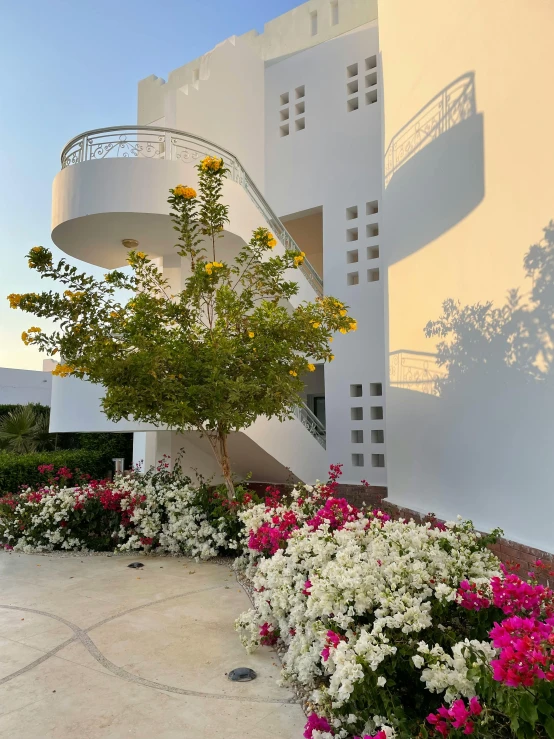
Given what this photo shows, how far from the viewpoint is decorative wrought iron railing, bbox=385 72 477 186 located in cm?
679

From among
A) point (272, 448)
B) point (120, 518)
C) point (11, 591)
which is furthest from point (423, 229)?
point (11, 591)

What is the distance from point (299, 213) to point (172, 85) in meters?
5.06

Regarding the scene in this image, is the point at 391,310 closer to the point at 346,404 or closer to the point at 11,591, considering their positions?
the point at 346,404

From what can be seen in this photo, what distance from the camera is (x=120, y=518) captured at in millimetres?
8422

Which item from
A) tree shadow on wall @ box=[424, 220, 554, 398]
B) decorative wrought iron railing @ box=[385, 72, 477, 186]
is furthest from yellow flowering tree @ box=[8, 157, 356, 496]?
decorative wrought iron railing @ box=[385, 72, 477, 186]

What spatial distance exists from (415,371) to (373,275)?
4459mm

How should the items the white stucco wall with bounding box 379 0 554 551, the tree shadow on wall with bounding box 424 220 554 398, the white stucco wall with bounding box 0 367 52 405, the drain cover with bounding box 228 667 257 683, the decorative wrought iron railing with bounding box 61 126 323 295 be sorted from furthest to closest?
the white stucco wall with bounding box 0 367 52 405 < the decorative wrought iron railing with bounding box 61 126 323 295 < the white stucco wall with bounding box 379 0 554 551 < the tree shadow on wall with bounding box 424 220 554 398 < the drain cover with bounding box 228 667 257 683

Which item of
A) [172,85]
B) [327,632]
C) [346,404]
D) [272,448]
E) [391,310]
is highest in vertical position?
[172,85]

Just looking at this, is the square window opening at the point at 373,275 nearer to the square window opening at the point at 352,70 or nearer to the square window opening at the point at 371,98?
the square window opening at the point at 371,98

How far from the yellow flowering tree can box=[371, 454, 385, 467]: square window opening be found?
4.33 metres

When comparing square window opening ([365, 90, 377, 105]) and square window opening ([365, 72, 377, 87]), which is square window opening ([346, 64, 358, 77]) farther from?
square window opening ([365, 90, 377, 105])

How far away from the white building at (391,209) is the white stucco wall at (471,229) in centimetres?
2

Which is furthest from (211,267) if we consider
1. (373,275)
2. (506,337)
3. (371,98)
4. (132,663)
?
(371,98)

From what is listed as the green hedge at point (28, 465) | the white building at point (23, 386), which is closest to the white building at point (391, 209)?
the green hedge at point (28, 465)
